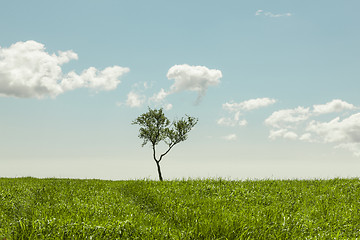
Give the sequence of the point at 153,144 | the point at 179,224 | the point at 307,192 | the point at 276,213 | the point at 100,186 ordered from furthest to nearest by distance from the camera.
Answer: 1. the point at 153,144
2. the point at 100,186
3. the point at 307,192
4. the point at 276,213
5. the point at 179,224

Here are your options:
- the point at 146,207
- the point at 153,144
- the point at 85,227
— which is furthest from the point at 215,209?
the point at 153,144

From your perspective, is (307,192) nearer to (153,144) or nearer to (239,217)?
(239,217)

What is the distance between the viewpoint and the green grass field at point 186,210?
9203 millimetres

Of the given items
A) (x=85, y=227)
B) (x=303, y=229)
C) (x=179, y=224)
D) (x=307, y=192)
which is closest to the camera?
(x=85, y=227)

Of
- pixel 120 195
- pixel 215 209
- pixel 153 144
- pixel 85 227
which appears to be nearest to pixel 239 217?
pixel 215 209

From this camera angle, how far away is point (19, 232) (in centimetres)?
880

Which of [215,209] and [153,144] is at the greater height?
[153,144]

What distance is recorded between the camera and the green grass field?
9.20 metres

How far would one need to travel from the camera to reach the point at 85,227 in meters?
8.79

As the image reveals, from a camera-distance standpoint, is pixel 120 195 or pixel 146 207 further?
pixel 120 195

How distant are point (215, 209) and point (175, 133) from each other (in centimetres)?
3428

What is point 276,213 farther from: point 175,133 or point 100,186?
point 175,133

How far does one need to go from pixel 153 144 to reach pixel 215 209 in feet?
112

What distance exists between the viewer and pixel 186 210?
12734 millimetres
